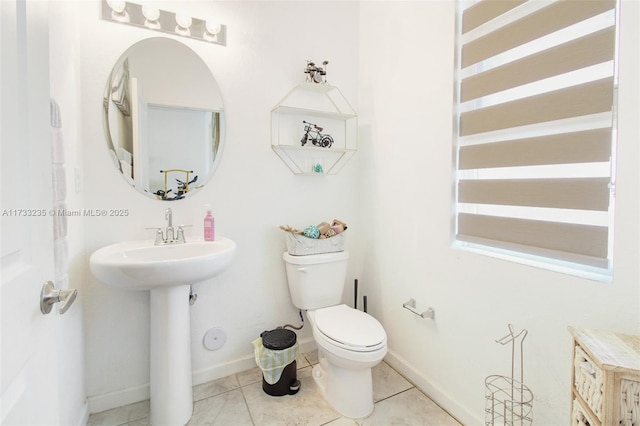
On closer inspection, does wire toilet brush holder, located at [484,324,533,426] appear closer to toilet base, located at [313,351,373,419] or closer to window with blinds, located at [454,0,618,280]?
window with blinds, located at [454,0,618,280]

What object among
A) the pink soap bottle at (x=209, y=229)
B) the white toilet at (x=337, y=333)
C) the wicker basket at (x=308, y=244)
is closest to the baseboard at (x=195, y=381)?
the white toilet at (x=337, y=333)

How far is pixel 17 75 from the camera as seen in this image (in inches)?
19.9

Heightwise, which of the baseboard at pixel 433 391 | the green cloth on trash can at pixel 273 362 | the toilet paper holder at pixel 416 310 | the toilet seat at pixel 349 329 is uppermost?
the toilet paper holder at pixel 416 310

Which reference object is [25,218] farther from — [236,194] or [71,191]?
[236,194]

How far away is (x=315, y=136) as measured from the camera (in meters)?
2.05

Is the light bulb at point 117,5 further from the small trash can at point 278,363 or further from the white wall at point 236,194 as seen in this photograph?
the small trash can at point 278,363

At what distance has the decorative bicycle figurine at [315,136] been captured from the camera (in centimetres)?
202

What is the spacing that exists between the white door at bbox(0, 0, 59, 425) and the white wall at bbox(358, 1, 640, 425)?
1519 mm

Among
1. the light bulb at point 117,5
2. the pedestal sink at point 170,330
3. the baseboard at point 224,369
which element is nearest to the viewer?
the pedestal sink at point 170,330

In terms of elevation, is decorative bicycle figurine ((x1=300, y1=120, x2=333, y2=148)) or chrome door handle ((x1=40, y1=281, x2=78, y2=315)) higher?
decorative bicycle figurine ((x1=300, y1=120, x2=333, y2=148))

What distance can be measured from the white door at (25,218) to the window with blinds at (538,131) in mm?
1543

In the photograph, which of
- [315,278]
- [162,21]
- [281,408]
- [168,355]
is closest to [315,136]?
[315,278]

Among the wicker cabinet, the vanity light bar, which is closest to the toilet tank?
the wicker cabinet

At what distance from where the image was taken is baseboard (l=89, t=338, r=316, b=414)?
152 centimetres
